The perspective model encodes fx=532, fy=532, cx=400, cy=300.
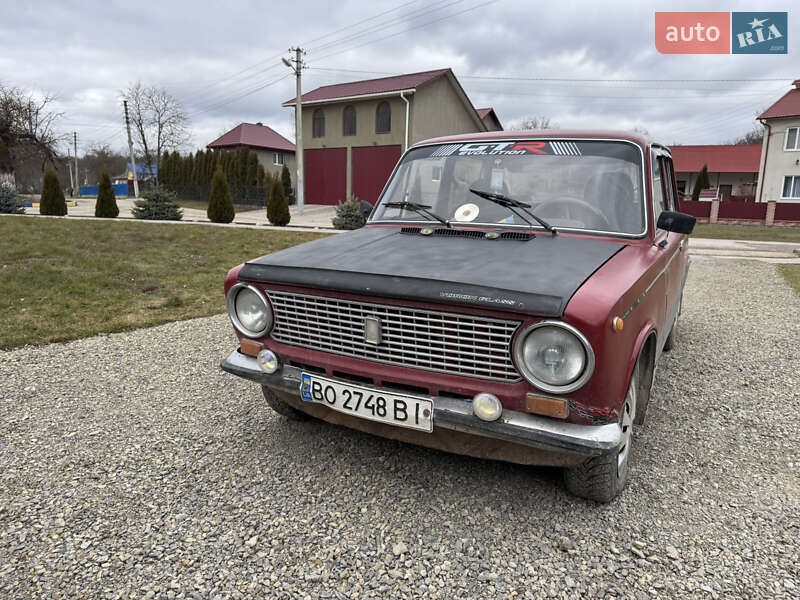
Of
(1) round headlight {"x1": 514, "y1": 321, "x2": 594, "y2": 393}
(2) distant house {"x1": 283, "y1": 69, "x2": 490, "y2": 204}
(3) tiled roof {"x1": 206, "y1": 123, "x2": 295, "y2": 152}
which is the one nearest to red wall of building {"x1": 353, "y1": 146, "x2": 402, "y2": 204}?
(2) distant house {"x1": 283, "y1": 69, "x2": 490, "y2": 204}

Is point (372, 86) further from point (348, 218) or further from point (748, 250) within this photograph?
point (748, 250)

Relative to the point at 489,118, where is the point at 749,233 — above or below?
below

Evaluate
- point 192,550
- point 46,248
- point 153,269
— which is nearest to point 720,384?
point 192,550

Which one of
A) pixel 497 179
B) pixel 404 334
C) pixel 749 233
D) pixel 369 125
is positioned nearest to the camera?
pixel 404 334

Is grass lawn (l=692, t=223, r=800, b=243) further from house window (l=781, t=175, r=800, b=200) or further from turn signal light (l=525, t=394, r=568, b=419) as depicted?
turn signal light (l=525, t=394, r=568, b=419)

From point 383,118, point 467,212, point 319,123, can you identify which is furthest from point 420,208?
point 319,123

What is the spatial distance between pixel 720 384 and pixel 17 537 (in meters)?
4.64

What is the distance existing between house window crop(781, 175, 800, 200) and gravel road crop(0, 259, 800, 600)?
32.8 meters

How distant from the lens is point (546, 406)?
2.09 meters

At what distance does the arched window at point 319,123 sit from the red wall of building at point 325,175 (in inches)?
36.1

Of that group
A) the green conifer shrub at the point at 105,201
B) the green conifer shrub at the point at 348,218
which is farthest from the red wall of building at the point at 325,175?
the green conifer shrub at the point at 105,201

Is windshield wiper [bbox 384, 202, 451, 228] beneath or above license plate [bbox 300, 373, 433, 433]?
above

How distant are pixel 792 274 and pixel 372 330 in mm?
10857

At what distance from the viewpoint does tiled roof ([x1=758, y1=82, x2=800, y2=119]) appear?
93.8 ft
